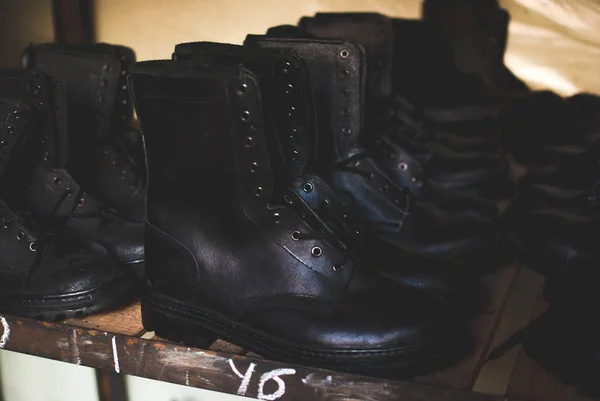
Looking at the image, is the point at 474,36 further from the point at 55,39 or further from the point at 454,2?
the point at 55,39

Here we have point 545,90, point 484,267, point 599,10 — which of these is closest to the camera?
point 484,267

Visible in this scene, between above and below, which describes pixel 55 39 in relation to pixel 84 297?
above

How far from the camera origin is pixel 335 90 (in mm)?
1130

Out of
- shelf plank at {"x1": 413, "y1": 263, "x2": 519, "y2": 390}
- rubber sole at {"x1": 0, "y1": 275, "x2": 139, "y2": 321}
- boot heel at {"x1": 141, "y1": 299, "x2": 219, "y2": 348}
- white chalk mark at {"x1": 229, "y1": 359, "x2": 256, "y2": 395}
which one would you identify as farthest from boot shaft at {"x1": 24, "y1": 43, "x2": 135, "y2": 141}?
shelf plank at {"x1": 413, "y1": 263, "x2": 519, "y2": 390}

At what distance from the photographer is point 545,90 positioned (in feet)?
7.14

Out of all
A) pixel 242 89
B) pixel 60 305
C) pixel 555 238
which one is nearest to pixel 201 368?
pixel 60 305

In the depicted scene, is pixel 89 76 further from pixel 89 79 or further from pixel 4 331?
pixel 4 331

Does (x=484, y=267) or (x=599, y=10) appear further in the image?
(x=599, y=10)

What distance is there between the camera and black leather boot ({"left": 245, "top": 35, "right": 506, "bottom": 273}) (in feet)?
3.65

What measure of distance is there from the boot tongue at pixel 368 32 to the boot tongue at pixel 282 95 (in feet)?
1.88

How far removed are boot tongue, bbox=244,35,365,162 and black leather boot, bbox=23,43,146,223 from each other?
40 cm

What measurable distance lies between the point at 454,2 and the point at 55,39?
4.24 ft

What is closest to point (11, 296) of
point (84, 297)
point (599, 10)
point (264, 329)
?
point (84, 297)

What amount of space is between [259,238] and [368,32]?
75 centimetres
